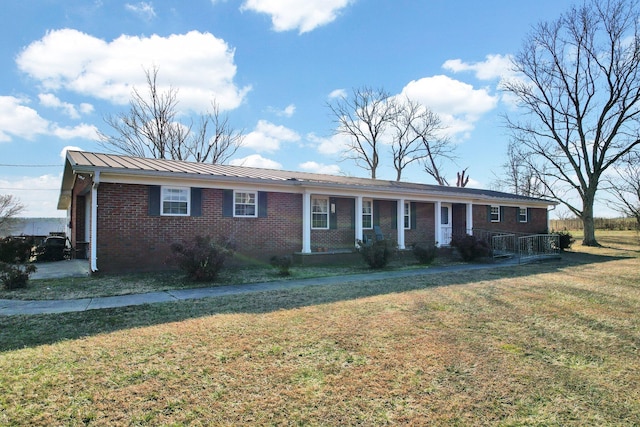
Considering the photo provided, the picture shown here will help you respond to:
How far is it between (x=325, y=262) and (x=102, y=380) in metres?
10.2

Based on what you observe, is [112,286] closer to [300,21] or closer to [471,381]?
[471,381]

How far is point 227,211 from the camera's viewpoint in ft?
39.7

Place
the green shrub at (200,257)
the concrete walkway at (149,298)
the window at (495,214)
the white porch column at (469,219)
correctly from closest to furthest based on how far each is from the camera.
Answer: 1. the concrete walkway at (149,298)
2. the green shrub at (200,257)
3. the white porch column at (469,219)
4. the window at (495,214)

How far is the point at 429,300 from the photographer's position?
6973 mm

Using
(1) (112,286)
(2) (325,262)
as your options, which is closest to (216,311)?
(1) (112,286)

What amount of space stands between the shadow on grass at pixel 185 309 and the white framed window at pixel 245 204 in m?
4.54

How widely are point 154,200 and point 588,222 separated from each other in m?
27.5

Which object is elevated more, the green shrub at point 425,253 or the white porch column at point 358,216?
the white porch column at point 358,216

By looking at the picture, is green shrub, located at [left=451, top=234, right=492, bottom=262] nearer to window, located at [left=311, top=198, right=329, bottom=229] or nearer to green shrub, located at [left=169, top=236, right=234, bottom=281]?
window, located at [left=311, top=198, right=329, bottom=229]

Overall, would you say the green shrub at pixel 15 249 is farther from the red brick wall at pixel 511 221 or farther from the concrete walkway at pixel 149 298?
the red brick wall at pixel 511 221

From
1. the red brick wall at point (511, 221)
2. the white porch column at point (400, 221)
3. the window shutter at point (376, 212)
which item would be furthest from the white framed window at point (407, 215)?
the red brick wall at point (511, 221)

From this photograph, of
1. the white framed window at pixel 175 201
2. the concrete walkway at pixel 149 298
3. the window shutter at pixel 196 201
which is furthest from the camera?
the window shutter at pixel 196 201

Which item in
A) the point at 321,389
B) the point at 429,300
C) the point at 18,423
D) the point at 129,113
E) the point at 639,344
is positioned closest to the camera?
the point at 18,423

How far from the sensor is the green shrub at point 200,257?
9156 millimetres
